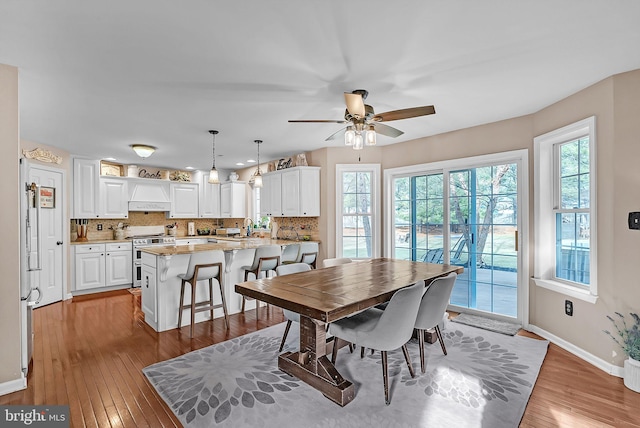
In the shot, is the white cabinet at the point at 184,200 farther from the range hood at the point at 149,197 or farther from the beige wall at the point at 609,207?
the beige wall at the point at 609,207

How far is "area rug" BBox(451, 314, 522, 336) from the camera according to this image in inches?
144

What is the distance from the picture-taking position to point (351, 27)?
2.01 meters

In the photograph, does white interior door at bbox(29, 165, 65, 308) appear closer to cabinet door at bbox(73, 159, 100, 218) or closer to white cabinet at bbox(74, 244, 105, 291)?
white cabinet at bbox(74, 244, 105, 291)

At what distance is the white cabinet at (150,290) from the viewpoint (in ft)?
12.5

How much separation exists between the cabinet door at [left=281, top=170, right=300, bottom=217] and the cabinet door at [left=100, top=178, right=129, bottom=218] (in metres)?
3.27

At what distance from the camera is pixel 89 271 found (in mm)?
5613

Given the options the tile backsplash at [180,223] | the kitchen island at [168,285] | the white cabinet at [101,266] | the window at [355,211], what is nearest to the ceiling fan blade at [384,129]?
the window at [355,211]

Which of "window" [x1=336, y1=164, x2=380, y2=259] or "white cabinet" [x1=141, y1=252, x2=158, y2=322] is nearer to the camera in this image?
"white cabinet" [x1=141, y1=252, x2=158, y2=322]

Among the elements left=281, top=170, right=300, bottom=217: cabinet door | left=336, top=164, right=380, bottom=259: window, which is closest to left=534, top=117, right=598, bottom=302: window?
left=336, top=164, right=380, bottom=259: window

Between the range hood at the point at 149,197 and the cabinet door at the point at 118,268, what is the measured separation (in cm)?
102

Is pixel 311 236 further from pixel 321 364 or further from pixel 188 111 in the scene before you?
pixel 321 364

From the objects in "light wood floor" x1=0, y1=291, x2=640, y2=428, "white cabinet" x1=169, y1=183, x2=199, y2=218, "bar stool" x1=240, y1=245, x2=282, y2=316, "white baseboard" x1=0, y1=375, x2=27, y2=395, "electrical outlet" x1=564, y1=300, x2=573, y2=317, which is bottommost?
"light wood floor" x1=0, y1=291, x2=640, y2=428

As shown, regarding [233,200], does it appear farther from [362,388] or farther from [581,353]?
[581,353]

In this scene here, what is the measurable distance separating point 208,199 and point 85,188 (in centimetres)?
240
